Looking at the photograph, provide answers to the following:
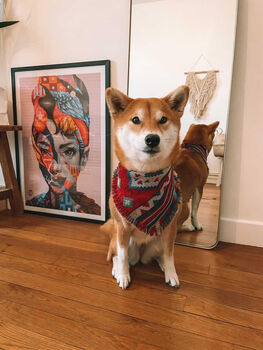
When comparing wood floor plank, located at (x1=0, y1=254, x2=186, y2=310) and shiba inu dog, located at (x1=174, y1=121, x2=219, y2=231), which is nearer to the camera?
wood floor plank, located at (x1=0, y1=254, x2=186, y2=310)

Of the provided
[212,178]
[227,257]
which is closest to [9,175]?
[212,178]

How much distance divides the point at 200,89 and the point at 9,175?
4.87 ft

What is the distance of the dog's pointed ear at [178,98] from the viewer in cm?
92

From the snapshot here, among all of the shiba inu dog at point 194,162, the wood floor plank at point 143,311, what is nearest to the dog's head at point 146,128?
the shiba inu dog at point 194,162

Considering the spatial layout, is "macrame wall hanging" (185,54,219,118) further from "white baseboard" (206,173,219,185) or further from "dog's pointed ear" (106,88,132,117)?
"dog's pointed ear" (106,88,132,117)

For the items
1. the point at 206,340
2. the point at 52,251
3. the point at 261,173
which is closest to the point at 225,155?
the point at 261,173

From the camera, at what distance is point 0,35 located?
176 cm

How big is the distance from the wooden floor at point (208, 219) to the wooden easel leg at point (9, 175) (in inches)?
50.2

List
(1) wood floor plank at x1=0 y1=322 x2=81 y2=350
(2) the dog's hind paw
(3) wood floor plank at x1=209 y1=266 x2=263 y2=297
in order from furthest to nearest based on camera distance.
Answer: (2) the dog's hind paw < (3) wood floor plank at x1=209 y1=266 x2=263 y2=297 < (1) wood floor plank at x1=0 y1=322 x2=81 y2=350

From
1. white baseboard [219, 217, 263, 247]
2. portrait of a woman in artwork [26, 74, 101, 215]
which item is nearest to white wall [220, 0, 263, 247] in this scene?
white baseboard [219, 217, 263, 247]

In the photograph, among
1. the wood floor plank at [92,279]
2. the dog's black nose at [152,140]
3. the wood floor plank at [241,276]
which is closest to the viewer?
the dog's black nose at [152,140]

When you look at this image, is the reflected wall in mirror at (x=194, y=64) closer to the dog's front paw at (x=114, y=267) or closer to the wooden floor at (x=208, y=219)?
the wooden floor at (x=208, y=219)

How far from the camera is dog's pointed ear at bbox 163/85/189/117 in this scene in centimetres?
92

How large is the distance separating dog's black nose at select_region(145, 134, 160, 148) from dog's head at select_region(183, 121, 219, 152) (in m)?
0.61
